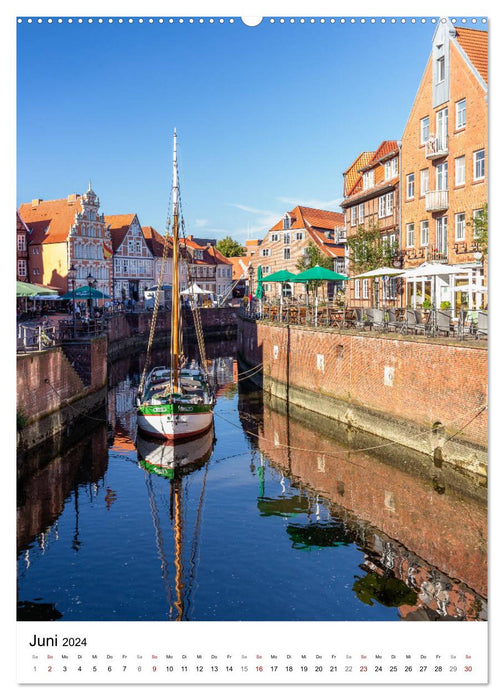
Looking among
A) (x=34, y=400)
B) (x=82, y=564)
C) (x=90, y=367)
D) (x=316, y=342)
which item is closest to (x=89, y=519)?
(x=82, y=564)

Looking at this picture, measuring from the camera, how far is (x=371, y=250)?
4125 centimetres

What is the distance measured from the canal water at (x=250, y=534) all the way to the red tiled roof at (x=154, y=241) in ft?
216

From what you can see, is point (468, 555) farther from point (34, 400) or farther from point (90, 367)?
point (90, 367)

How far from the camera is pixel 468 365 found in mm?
20625

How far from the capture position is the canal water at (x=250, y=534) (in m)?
13.0

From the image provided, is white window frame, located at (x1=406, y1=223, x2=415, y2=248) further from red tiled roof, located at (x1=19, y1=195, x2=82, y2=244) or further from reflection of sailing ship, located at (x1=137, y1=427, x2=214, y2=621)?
red tiled roof, located at (x1=19, y1=195, x2=82, y2=244)

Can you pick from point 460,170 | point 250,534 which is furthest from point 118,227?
point 250,534

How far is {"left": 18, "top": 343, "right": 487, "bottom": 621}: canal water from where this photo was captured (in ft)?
42.8

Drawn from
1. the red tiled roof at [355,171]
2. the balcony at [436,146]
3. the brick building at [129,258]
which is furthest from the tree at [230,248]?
the balcony at [436,146]

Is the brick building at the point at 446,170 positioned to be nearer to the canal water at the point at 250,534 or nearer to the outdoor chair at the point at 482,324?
the outdoor chair at the point at 482,324

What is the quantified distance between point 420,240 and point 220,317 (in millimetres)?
54638

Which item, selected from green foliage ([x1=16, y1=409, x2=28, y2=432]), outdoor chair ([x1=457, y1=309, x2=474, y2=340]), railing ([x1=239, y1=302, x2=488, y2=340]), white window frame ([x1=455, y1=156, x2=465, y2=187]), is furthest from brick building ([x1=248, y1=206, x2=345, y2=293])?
green foliage ([x1=16, y1=409, x2=28, y2=432])

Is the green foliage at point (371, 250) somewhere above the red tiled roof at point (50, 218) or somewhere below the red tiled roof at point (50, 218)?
below

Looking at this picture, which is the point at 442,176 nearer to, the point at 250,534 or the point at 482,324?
the point at 482,324
